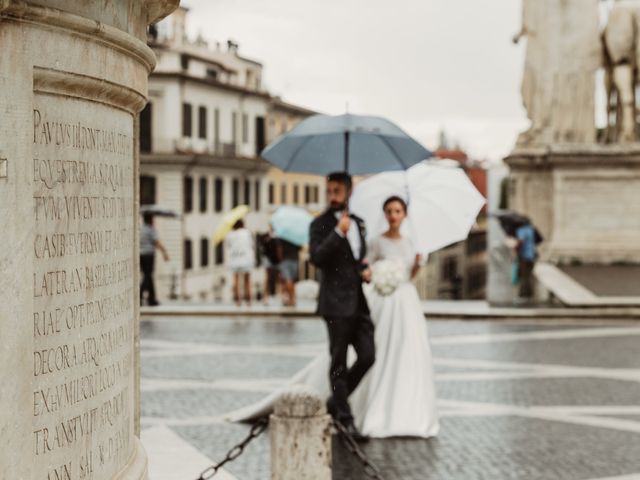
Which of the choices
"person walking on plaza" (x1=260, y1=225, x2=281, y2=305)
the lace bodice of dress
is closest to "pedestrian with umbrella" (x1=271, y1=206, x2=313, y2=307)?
"person walking on plaza" (x1=260, y1=225, x2=281, y2=305)

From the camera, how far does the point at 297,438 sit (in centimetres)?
666

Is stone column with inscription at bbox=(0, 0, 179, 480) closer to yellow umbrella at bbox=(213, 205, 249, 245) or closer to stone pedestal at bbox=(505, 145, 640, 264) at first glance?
yellow umbrella at bbox=(213, 205, 249, 245)

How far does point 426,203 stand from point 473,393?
5.92 feet

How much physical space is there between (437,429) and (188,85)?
6403cm

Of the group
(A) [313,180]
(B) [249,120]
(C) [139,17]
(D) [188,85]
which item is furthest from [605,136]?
(A) [313,180]

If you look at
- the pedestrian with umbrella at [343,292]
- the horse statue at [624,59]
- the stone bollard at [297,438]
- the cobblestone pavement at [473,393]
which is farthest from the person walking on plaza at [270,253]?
the stone bollard at [297,438]

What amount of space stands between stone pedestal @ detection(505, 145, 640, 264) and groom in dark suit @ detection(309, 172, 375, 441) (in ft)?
51.7

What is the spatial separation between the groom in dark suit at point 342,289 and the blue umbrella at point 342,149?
30.4 inches

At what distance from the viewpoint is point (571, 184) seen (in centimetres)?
2505

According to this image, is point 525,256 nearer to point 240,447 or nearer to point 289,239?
point 289,239

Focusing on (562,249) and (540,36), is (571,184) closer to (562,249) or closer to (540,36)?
(562,249)

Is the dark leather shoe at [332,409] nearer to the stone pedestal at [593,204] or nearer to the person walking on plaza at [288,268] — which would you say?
the person walking on plaza at [288,268]

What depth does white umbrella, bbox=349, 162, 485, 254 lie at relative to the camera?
10.4 meters

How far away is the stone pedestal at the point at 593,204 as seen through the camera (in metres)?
24.9
